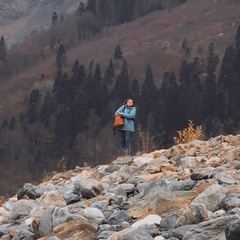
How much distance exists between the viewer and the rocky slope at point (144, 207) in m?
4.04

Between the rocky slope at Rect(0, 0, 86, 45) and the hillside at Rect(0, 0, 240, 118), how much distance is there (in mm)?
45646

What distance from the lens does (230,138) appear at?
8.98 m

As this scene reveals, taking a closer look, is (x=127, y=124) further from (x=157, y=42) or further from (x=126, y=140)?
(x=157, y=42)

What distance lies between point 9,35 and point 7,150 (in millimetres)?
103174

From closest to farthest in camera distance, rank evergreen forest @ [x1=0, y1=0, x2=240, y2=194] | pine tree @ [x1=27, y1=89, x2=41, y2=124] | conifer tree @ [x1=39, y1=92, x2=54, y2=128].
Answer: evergreen forest @ [x1=0, y1=0, x2=240, y2=194] → conifer tree @ [x1=39, y1=92, x2=54, y2=128] → pine tree @ [x1=27, y1=89, x2=41, y2=124]

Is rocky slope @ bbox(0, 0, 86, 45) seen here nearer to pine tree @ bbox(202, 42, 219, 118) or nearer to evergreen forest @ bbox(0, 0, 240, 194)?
evergreen forest @ bbox(0, 0, 240, 194)

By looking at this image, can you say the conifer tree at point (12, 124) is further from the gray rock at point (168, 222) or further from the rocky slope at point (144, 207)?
the gray rock at point (168, 222)

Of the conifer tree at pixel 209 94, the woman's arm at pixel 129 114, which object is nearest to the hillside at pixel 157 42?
the conifer tree at pixel 209 94

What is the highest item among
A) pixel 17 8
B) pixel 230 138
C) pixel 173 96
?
pixel 17 8

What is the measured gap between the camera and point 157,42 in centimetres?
9800

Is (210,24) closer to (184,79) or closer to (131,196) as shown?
(184,79)

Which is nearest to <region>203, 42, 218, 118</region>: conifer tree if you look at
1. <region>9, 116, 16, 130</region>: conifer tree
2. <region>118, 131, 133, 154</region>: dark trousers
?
<region>9, 116, 16, 130</region>: conifer tree

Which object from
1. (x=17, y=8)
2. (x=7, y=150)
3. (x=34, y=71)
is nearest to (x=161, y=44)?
(x=34, y=71)

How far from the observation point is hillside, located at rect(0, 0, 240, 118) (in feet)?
282
